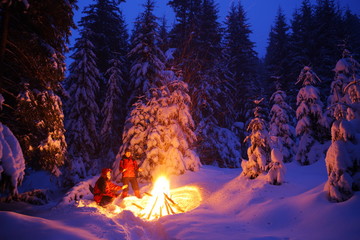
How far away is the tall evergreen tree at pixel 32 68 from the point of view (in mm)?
5672

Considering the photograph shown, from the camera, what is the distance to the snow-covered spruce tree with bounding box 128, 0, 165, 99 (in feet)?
53.4

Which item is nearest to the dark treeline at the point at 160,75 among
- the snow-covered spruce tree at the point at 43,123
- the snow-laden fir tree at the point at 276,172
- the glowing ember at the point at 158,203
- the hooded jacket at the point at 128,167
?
the snow-covered spruce tree at the point at 43,123

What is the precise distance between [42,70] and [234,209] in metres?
7.00

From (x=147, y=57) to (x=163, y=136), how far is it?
6905mm

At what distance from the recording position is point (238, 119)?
78.0 ft

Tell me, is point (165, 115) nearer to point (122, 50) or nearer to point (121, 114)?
point (121, 114)

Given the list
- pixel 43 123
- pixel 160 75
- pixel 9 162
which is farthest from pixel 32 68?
pixel 160 75

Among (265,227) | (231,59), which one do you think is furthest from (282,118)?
(265,227)

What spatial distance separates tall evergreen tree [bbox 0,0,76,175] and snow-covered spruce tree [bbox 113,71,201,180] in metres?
5.50

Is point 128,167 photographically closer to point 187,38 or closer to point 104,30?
point 187,38

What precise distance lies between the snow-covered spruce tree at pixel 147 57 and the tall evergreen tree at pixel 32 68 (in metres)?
8.99

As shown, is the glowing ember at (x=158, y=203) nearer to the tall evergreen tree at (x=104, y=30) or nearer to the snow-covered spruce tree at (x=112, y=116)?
the snow-covered spruce tree at (x=112, y=116)

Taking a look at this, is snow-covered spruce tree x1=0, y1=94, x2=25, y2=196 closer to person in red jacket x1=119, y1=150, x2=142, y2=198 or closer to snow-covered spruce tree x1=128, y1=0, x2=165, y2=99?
person in red jacket x1=119, y1=150, x2=142, y2=198

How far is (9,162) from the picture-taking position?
4.12 metres
